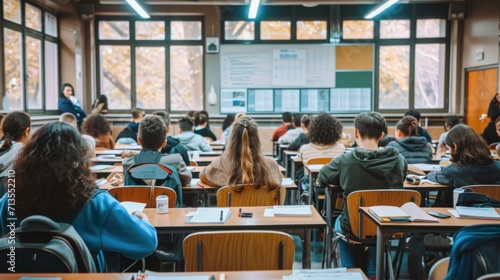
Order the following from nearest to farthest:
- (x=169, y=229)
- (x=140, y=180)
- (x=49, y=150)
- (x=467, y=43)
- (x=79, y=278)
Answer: (x=79, y=278)
(x=49, y=150)
(x=169, y=229)
(x=140, y=180)
(x=467, y=43)

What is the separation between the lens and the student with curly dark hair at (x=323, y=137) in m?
4.67

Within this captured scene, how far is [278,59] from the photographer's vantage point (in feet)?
31.1

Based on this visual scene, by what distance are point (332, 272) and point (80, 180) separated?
935mm

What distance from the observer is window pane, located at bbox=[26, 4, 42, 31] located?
7711 millimetres

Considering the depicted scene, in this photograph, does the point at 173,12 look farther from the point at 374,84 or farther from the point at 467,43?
the point at 467,43

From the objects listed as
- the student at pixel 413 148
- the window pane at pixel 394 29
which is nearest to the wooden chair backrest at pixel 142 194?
the student at pixel 413 148

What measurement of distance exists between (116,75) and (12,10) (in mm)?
2786

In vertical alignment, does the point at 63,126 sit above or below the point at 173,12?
below

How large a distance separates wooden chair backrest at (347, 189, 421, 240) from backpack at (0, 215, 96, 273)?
174 centimetres

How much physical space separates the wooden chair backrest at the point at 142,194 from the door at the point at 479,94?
7496 millimetres

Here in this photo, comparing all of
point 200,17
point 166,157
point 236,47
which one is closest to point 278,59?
point 236,47

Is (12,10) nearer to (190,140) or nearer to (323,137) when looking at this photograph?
(190,140)

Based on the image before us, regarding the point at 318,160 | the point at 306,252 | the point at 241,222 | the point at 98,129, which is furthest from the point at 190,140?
the point at 306,252

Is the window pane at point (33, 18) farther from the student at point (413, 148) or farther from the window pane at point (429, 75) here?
the window pane at point (429, 75)
